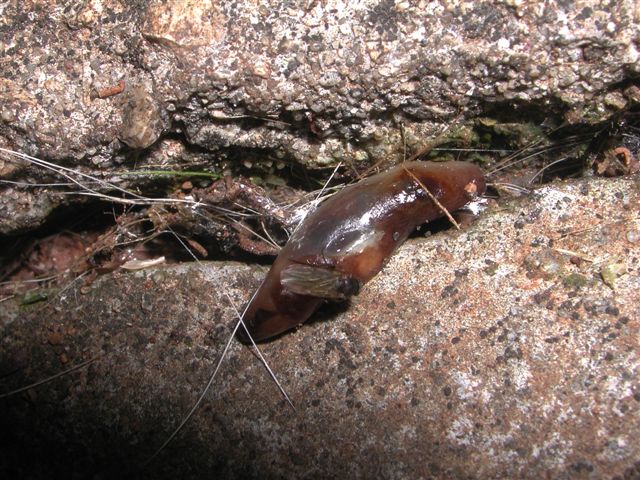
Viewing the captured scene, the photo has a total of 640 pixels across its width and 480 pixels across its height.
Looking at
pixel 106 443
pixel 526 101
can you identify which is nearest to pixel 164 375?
pixel 106 443

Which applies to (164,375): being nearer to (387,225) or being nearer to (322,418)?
(322,418)

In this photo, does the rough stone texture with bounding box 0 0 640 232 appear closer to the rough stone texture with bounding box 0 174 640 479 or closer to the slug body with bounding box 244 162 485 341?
the slug body with bounding box 244 162 485 341

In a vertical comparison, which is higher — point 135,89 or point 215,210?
point 135,89

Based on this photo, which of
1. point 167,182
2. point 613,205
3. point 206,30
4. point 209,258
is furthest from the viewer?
point 209,258

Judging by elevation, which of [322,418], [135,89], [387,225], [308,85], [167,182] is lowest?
[322,418]

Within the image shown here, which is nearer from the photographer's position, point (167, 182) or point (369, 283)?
point (369, 283)

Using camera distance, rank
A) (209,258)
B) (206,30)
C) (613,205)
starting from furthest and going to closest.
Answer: (209,258) → (613,205) → (206,30)
